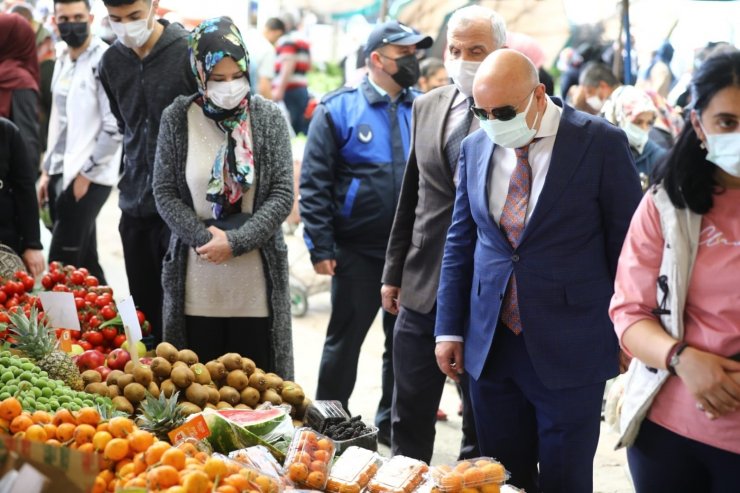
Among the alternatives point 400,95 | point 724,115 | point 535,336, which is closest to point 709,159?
point 724,115

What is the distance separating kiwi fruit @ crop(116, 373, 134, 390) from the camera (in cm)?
336

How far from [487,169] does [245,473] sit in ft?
4.16

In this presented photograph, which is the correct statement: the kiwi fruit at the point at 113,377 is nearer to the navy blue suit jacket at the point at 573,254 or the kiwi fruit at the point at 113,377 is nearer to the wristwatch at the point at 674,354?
the navy blue suit jacket at the point at 573,254

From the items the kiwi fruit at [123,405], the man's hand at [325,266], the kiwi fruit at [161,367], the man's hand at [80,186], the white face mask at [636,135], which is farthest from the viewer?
the man's hand at [80,186]

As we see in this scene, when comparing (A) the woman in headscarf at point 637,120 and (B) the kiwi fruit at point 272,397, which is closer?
(B) the kiwi fruit at point 272,397

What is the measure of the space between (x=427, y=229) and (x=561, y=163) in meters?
1.01

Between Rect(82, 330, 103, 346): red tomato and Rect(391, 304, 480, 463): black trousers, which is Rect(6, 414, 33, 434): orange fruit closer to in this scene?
Rect(82, 330, 103, 346): red tomato

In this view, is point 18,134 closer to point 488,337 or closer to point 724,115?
point 488,337

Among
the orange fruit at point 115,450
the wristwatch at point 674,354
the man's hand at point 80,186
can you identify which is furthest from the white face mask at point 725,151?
the man's hand at point 80,186

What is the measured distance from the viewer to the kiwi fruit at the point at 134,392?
331cm

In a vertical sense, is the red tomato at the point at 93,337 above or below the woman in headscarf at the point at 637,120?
below

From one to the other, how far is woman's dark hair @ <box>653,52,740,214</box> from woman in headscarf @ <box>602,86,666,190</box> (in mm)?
3209

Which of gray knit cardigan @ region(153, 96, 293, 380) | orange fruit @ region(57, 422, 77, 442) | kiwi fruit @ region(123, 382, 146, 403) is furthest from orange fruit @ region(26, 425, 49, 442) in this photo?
gray knit cardigan @ region(153, 96, 293, 380)

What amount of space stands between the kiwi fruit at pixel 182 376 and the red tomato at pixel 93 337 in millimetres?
761
